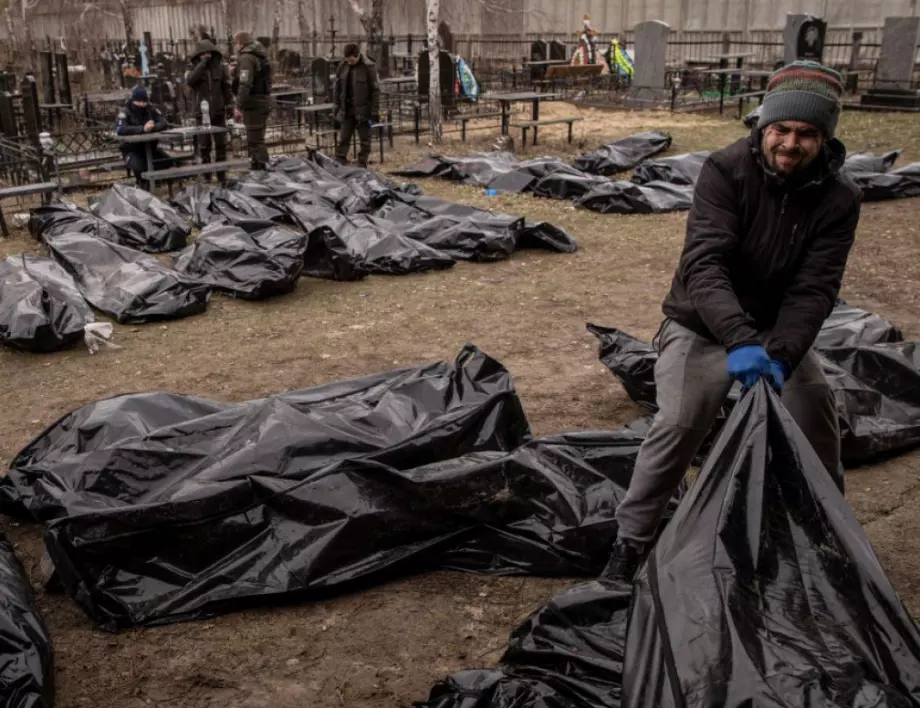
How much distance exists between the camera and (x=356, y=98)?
39.4ft

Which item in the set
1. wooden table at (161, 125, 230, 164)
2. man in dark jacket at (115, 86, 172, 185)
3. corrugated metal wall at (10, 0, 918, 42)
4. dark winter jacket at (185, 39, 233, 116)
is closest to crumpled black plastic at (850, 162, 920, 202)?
wooden table at (161, 125, 230, 164)

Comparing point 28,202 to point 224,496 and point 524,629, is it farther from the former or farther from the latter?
point 524,629

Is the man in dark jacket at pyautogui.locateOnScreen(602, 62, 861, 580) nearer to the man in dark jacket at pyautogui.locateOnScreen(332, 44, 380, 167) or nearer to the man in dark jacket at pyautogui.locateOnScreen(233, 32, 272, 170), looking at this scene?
the man in dark jacket at pyautogui.locateOnScreen(233, 32, 272, 170)

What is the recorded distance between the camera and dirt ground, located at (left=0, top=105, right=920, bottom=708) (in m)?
2.93

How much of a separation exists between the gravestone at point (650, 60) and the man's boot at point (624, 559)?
657 inches

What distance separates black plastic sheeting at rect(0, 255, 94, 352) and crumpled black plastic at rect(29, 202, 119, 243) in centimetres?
159

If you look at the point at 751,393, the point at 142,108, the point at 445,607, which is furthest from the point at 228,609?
the point at 142,108

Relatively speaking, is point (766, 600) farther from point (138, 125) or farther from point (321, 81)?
point (321, 81)

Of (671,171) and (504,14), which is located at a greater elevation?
(504,14)

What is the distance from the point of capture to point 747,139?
2.74 m

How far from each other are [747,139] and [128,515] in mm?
2334

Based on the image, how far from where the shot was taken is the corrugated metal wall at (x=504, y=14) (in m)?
25.5

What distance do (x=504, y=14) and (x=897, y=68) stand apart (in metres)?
16.8

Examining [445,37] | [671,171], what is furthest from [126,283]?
[445,37]
